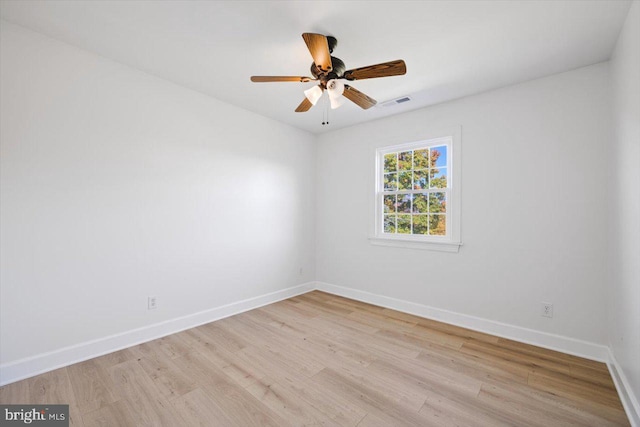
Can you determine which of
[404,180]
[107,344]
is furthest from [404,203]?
[107,344]

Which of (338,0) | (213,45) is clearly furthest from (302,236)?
(338,0)

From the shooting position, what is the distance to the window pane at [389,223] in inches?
148

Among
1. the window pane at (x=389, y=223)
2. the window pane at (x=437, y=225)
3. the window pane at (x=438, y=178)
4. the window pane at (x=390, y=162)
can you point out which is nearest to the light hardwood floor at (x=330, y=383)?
the window pane at (x=437, y=225)

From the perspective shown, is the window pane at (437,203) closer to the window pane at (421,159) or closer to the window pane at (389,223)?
the window pane at (421,159)

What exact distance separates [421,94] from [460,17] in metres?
1.17

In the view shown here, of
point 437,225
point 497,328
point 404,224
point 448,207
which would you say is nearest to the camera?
point 497,328

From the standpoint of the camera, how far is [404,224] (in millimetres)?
3652

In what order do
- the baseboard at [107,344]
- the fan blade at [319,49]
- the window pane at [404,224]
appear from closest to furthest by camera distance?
the fan blade at [319,49] → the baseboard at [107,344] → the window pane at [404,224]

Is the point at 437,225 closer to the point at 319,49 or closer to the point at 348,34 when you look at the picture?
the point at 348,34

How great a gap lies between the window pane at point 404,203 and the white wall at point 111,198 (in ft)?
6.20

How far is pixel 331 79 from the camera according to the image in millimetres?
2172

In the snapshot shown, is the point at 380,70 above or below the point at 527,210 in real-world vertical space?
above

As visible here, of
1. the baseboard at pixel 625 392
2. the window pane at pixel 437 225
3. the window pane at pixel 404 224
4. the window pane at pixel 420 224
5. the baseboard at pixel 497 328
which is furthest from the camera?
the window pane at pixel 404 224

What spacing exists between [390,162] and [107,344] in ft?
12.2
